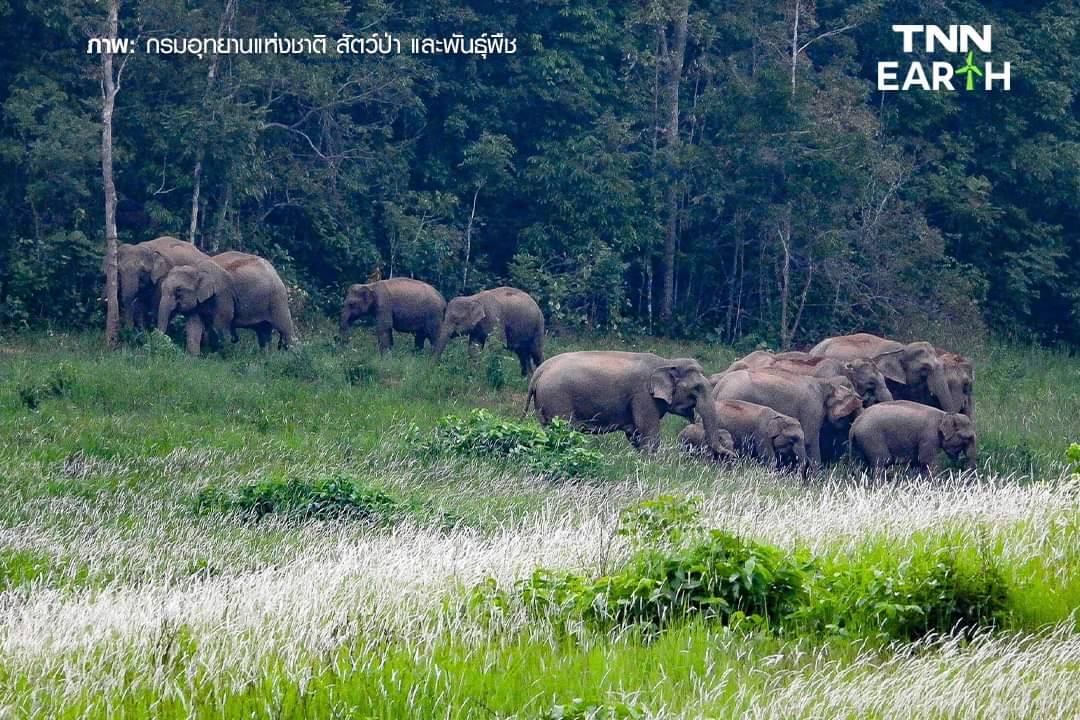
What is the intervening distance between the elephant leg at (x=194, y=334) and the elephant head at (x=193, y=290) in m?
0.24

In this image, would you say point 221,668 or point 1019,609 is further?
point 1019,609

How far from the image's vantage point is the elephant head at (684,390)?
19.3m

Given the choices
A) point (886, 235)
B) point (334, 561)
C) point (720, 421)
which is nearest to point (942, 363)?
point (720, 421)

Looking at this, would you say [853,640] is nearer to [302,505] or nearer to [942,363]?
[302,505]

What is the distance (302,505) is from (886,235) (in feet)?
72.5

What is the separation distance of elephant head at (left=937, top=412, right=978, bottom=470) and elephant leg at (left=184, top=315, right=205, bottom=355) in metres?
11.7

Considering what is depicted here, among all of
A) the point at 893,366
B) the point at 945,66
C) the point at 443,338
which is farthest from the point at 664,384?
the point at 945,66

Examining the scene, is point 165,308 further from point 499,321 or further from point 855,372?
point 855,372

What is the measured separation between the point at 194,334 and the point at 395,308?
161 inches

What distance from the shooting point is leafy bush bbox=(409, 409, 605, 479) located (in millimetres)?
16375

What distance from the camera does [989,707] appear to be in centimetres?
632

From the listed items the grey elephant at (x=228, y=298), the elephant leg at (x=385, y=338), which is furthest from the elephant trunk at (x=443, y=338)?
the grey elephant at (x=228, y=298)

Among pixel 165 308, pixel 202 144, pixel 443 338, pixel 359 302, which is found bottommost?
pixel 443 338

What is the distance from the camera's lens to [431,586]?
8398mm
